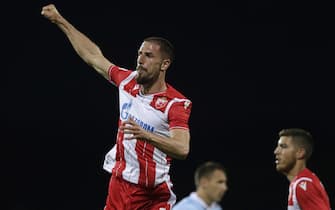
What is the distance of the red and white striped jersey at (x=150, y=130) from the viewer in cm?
527

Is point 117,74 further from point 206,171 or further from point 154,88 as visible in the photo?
point 206,171

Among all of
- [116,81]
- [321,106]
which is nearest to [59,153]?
[321,106]

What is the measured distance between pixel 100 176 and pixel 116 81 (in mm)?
5645

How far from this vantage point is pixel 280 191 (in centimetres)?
1097

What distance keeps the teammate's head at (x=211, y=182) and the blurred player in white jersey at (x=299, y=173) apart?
0.67m

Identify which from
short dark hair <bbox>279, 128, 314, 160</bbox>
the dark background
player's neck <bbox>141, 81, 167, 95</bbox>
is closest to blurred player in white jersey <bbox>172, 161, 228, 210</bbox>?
player's neck <bbox>141, 81, 167, 95</bbox>

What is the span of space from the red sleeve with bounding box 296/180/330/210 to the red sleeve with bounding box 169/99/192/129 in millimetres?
1024

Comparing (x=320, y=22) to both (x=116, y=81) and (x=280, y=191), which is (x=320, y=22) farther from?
(x=116, y=81)

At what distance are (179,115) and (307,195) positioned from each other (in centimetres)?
112

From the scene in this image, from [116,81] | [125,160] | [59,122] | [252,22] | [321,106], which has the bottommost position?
[125,160]

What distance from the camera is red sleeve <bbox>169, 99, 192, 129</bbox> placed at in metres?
5.13

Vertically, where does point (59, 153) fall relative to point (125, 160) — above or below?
above

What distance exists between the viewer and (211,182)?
16.6 ft

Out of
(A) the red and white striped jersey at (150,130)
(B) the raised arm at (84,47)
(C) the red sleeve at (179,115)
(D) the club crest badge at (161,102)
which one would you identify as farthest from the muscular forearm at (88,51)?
(C) the red sleeve at (179,115)
